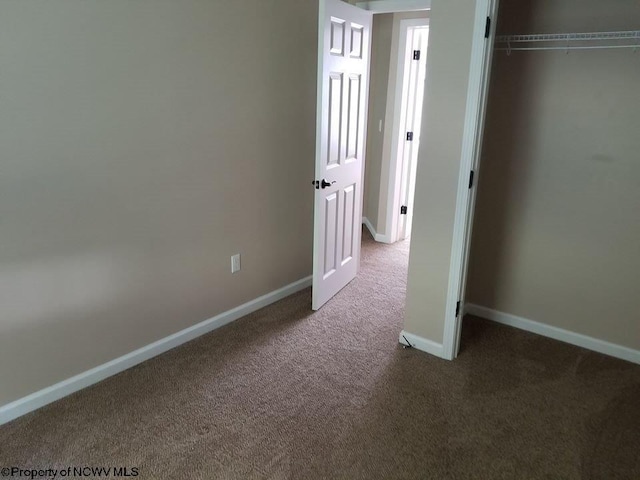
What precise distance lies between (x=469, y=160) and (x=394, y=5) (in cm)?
155

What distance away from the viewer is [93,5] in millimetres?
2045

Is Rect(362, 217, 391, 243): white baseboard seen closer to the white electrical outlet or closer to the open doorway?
the open doorway

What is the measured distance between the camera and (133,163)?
2.34 m

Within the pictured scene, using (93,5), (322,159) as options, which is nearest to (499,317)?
(322,159)

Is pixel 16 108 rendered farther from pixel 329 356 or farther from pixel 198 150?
pixel 329 356

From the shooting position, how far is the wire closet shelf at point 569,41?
7.94ft

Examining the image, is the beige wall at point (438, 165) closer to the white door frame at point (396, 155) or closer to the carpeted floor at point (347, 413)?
the carpeted floor at point (347, 413)

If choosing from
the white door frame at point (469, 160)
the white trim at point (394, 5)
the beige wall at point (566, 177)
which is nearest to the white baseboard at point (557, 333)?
the beige wall at point (566, 177)

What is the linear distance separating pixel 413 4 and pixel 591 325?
246 cm

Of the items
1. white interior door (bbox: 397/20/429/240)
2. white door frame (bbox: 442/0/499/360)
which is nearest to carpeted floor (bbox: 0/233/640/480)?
white door frame (bbox: 442/0/499/360)

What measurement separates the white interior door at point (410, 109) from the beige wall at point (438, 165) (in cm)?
145

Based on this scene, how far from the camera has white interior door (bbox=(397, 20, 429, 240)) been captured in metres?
4.30

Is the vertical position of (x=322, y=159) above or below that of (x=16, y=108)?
below

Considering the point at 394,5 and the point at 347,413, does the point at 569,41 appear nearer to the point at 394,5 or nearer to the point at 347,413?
the point at 394,5
